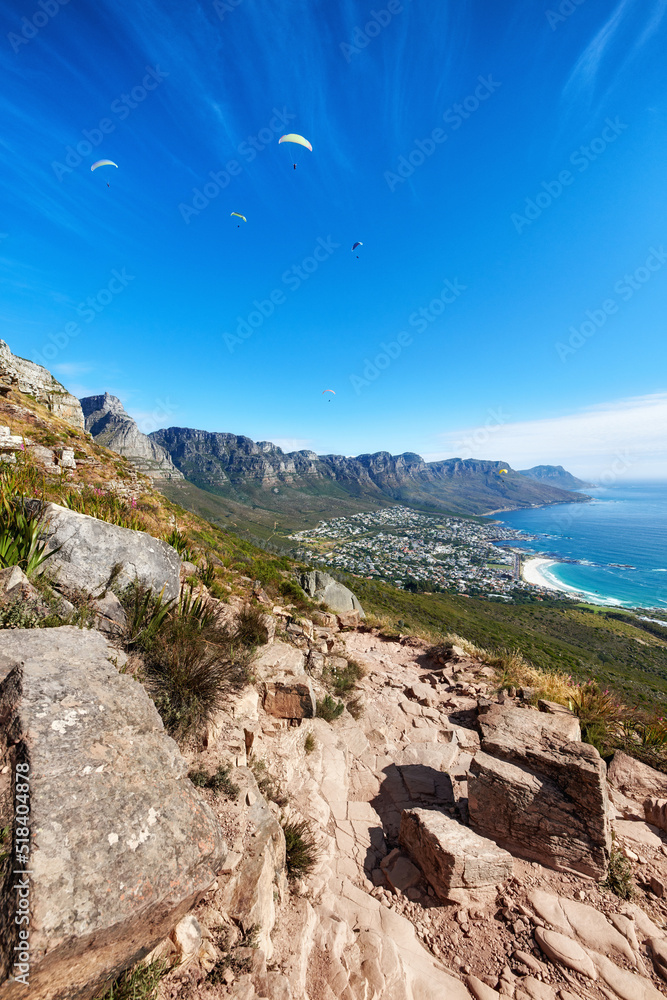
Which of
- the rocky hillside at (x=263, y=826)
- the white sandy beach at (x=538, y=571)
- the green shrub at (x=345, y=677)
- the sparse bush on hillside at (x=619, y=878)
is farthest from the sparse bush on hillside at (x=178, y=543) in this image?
the white sandy beach at (x=538, y=571)

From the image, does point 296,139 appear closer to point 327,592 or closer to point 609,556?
point 327,592

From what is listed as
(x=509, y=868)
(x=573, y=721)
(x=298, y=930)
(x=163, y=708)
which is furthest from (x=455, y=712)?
(x=163, y=708)

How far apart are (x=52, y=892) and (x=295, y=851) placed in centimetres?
285

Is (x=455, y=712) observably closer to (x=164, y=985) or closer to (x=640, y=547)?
(x=164, y=985)

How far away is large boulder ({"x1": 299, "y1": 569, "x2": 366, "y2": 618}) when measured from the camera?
1706cm

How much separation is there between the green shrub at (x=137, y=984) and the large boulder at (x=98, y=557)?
12.7 feet

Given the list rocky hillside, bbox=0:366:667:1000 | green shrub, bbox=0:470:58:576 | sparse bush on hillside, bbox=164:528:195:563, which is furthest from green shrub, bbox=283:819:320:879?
sparse bush on hillside, bbox=164:528:195:563

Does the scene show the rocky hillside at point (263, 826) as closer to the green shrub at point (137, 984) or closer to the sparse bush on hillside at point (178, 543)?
the green shrub at point (137, 984)

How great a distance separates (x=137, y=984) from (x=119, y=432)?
156 meters

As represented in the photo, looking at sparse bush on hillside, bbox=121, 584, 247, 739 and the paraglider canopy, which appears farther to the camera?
the paraglider canopy

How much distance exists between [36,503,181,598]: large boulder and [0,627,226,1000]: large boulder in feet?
6.05

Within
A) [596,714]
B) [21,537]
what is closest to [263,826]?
[21,537]

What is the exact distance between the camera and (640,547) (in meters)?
130

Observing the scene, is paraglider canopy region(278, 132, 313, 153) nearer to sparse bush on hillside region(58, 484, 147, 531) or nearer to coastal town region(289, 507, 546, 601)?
sparse bush on hillside region(58, 484, 147, 531)
